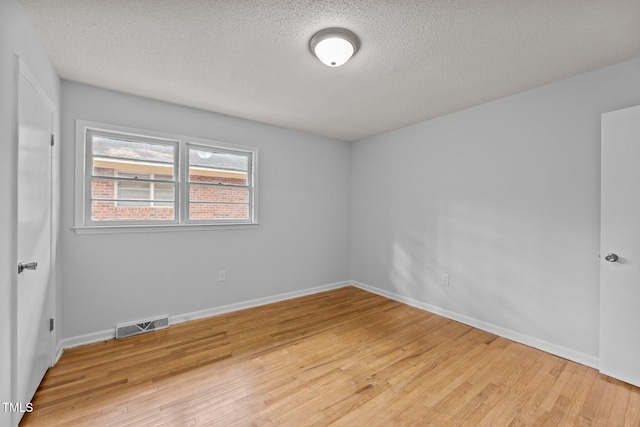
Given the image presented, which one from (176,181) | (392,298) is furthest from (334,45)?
(392,298)

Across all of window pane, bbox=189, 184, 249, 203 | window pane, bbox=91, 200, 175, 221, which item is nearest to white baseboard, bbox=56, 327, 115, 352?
window pane, bbox=91, 200, 175, 221

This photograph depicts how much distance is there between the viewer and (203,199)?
335cm

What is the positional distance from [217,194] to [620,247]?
3.95 meters

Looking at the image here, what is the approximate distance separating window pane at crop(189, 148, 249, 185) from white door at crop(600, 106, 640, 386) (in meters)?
3.69

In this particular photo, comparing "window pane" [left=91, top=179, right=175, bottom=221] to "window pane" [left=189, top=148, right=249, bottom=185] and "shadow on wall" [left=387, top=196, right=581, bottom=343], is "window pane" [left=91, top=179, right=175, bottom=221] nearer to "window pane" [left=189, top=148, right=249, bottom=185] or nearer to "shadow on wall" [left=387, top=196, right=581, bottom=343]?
"window pane" [left=189, top=148, right=249, bottom=185]

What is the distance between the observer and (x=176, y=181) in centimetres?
312

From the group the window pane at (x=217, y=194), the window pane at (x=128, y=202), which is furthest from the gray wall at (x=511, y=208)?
the window pane at (x=128, y=202)

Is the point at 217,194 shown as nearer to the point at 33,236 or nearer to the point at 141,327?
the point at 141,327

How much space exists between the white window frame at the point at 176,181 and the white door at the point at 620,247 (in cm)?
354

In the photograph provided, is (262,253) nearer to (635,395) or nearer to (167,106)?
(167,106)

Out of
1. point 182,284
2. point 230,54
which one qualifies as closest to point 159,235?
point 182,284

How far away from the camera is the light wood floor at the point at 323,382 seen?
5.62 ft

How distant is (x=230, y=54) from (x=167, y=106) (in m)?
1.41

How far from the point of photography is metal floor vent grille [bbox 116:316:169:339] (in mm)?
2735
